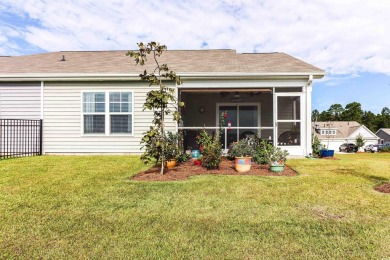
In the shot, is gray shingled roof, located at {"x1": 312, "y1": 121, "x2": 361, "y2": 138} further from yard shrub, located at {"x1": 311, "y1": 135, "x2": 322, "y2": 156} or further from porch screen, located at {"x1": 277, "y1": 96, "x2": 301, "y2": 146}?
yard shrub, located at {"x1": 311, "y1": 135, "x2": 322, "y2": 156}

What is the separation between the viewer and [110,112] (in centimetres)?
995

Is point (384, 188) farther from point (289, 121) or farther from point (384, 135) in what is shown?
point (384, 135)

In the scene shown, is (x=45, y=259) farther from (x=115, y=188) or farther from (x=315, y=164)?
(x=315, y=164)

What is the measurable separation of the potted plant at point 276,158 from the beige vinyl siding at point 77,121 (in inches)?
153

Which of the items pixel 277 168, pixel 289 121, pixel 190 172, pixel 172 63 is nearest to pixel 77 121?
pixel 172 63

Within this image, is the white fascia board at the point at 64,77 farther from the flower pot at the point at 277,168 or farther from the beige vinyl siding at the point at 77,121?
the flower pot at the point at 277,168

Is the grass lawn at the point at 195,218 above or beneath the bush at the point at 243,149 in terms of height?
beneath

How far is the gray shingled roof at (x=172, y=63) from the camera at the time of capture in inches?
388

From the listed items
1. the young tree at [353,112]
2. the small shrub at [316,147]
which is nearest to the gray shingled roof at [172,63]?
the small shrub at [316,147]

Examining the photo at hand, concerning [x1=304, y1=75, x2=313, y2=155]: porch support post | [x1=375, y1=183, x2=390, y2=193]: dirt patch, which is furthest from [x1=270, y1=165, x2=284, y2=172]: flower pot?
[x1=304, y1=75, x2=313, y2=155]: porch support post

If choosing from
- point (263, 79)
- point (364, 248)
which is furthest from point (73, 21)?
point (364, 248)

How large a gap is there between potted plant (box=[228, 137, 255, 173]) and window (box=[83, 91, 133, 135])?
4.30 metres

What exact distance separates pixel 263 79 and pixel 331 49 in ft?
30.3

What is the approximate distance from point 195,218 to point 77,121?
808cm
